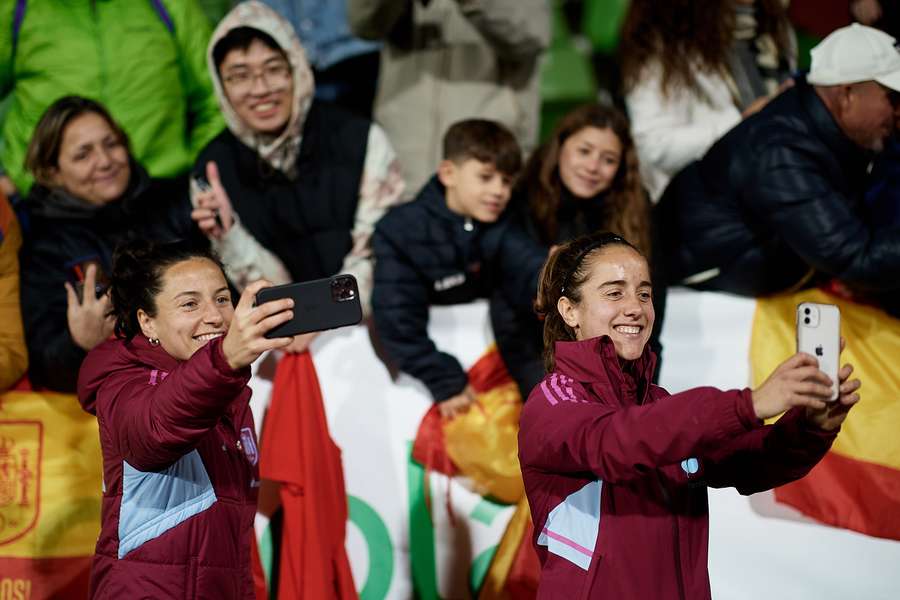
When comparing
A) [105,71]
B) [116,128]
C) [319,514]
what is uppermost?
A: [105,71]

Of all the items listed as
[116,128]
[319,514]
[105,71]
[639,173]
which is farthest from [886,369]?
[105,71]

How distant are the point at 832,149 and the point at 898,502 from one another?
3.88 feet

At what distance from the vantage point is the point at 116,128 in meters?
4.20

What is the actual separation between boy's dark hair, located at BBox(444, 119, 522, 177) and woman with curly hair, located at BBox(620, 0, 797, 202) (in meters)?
0.84

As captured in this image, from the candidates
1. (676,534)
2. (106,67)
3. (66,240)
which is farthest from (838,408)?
(106,67)

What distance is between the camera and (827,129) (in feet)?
12.9

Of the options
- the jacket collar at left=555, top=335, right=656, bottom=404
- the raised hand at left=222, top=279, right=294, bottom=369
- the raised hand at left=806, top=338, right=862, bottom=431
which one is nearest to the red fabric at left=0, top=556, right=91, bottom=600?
the raised hand at left=222, top=279, right=294, bottom=369

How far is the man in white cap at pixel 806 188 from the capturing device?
384cm

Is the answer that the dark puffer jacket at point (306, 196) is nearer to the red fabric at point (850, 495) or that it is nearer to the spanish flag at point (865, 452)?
the spanish flag at point (865, 452)

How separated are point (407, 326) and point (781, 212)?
131 centimetres

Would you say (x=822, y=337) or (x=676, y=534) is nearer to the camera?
(x=822, y=337)

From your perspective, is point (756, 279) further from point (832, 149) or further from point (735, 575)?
point (735, 575)

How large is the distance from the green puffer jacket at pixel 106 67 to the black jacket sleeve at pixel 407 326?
3.97ft

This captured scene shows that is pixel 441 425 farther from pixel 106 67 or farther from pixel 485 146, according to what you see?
pixel 106 67
